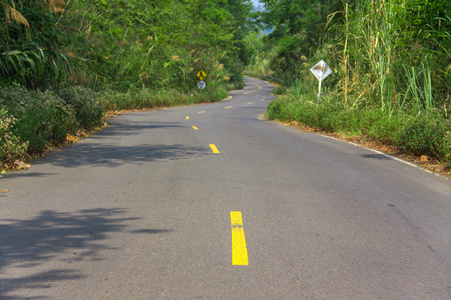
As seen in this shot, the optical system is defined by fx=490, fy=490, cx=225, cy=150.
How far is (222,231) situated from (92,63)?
2413 centimetres

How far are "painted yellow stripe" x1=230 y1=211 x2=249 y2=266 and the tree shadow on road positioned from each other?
0.87 metres

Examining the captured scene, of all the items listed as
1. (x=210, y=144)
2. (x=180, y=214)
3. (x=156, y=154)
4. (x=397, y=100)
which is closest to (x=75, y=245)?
(x=180, y=214)

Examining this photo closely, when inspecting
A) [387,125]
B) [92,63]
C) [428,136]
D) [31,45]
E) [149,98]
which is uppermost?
[31,45]

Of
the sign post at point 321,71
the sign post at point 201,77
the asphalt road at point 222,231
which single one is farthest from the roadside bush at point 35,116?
the sign post at point 201,77

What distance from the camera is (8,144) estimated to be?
9.36m

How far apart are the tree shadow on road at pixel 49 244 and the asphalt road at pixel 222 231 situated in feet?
0.06

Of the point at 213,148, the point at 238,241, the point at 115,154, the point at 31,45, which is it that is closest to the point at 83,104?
the point at 31,45

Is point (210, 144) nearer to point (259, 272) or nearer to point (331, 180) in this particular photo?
point (331, 180)

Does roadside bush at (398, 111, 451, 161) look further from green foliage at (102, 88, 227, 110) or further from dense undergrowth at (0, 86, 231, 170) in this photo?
green foliage at (102, 88, 227, 110)

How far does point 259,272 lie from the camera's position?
457 centimetres

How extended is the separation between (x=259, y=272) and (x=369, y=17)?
15.6m

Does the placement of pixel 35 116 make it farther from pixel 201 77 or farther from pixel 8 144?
pixel 201 77

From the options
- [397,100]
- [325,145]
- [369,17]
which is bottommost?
[325,145]

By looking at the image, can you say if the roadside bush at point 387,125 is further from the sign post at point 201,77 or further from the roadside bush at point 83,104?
the sign post at point 201,77
